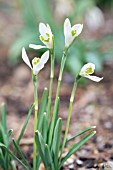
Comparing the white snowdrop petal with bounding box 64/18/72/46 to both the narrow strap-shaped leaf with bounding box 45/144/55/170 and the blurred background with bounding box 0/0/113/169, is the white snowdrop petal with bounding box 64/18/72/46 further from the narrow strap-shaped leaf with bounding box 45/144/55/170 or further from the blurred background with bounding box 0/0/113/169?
the blurred background with bounding box 0/0/113/169

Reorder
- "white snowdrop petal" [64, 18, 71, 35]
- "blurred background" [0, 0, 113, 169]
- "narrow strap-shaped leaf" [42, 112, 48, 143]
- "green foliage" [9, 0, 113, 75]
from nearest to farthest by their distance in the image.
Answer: "white snowdrop petal" [64, 18, 71, 35]
"narrow strap-shaped leaf" [42, 112, 48, 143]
"blurred background" [0, 0, 113, 169]
"green foliage" [9, 0, 113, 75]

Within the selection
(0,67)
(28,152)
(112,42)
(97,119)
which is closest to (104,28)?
(112,42)

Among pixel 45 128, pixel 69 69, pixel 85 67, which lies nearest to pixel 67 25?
pixel 85 67

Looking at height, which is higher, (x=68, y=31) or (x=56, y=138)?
(x=68, y=31)

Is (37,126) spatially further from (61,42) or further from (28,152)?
(61,42)

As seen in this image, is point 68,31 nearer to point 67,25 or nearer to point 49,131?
point 67,25

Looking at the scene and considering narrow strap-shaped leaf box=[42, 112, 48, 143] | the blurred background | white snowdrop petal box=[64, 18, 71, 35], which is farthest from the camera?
the blurred background

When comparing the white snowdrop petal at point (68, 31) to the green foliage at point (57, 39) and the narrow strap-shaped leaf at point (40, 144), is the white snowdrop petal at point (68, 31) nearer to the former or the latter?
the narrow strap-shaped leaf at point (40, 144)

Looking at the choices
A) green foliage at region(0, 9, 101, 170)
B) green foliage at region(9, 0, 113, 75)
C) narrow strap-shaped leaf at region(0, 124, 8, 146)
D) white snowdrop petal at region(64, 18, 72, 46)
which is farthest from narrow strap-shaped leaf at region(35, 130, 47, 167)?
green foliage at region(9, 0, 113, 75)
